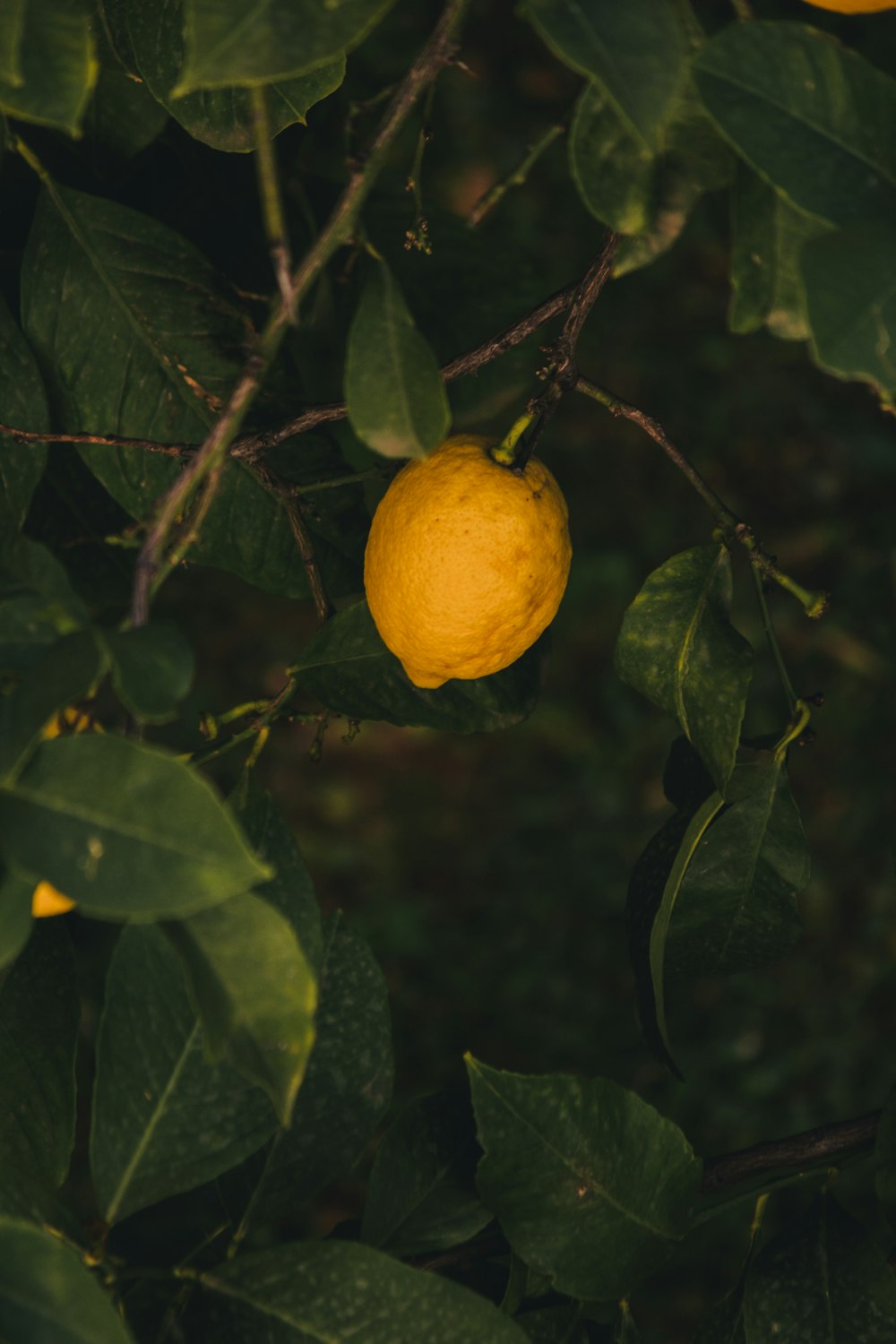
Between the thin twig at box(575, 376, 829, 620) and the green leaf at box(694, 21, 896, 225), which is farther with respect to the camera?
the thin twig at box(575, 376, 829, 620)

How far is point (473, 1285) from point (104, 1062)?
34 centimetres

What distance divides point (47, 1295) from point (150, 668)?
0.32 m

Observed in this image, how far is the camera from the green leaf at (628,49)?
53 centimetres

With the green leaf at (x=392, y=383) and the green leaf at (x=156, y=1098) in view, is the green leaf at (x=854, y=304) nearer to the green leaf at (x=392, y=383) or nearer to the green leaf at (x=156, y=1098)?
the green leaf at (x=392, y=383)

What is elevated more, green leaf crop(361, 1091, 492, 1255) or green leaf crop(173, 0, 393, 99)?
green leaf crop(173, 0, 393, 99)

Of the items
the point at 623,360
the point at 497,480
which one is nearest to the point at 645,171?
the point at 497,480

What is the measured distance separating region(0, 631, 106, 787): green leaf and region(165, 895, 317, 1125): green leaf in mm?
110

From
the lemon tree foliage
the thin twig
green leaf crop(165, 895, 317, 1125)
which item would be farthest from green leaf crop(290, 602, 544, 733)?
green leaf crop(165, 895, 317, 1125)

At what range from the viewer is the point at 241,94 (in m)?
0.75

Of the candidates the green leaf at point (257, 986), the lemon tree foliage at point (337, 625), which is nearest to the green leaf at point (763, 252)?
the lemon tree foliage at point (337, 625)

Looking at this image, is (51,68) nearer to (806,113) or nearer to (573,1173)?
(806,113)

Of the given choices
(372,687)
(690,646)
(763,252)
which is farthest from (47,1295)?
(763,252)

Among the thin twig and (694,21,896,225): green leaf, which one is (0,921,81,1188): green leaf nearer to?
the thin twig

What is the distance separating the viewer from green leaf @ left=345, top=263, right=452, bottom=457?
0.59 m
